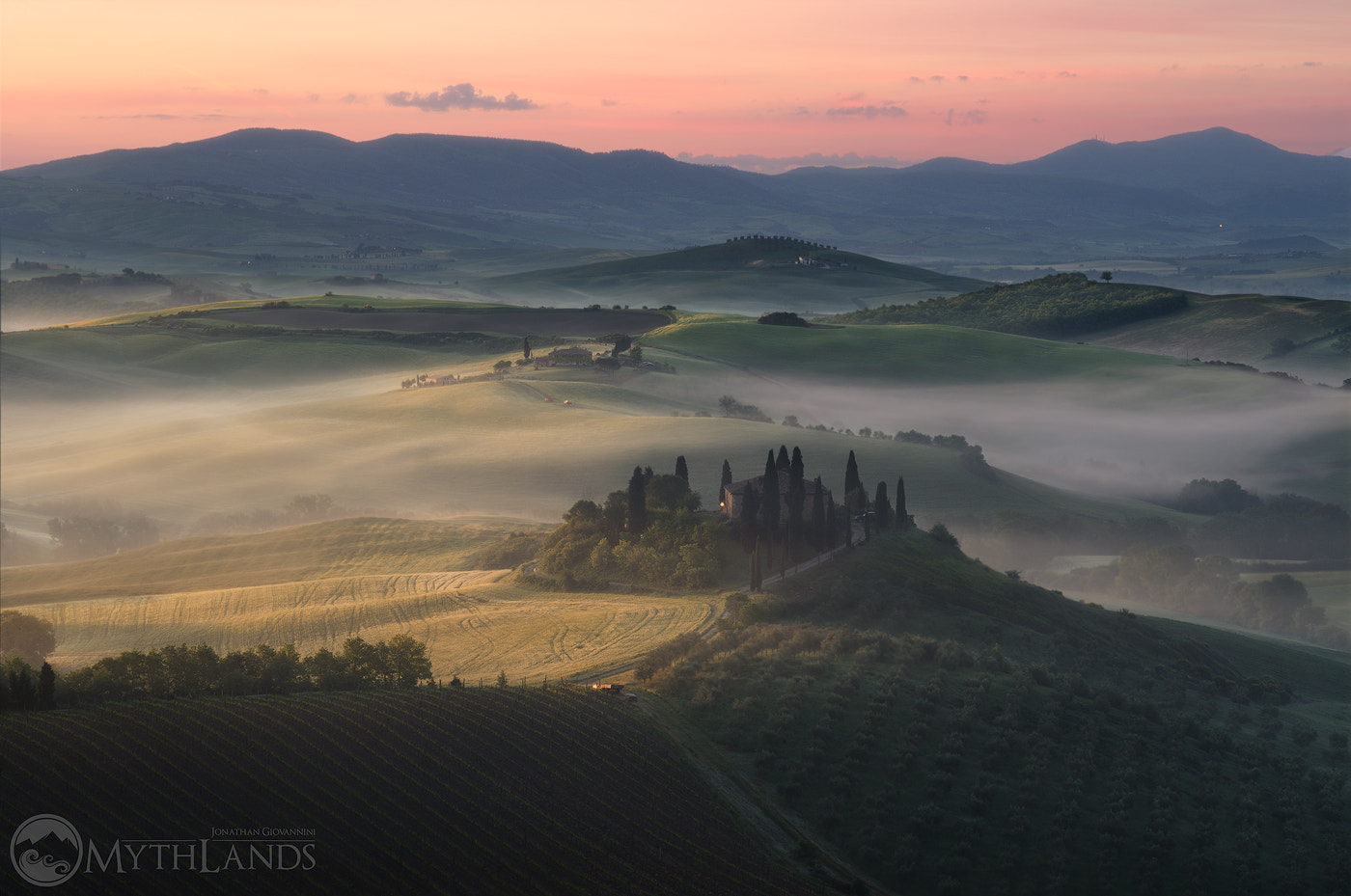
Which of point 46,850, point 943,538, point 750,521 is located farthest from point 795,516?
point 46,850

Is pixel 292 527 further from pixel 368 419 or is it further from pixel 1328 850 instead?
pixel 1328 850

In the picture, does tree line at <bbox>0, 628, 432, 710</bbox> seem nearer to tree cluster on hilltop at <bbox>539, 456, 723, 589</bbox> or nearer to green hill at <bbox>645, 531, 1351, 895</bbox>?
green hill at <bbox>645, 531, 1351, 895</bbox>

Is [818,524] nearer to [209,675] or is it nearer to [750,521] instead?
[750,521]

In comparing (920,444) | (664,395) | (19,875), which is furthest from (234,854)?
(664,395)

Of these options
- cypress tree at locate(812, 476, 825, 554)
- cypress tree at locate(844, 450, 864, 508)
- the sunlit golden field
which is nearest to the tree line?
the sunlit golden field

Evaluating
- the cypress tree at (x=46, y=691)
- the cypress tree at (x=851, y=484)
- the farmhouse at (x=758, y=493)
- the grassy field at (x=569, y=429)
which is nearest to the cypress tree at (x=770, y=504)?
the farmhouse at (x=758, y=493)

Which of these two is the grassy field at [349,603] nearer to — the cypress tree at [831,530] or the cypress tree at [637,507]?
the cypress tree at [637,507]
